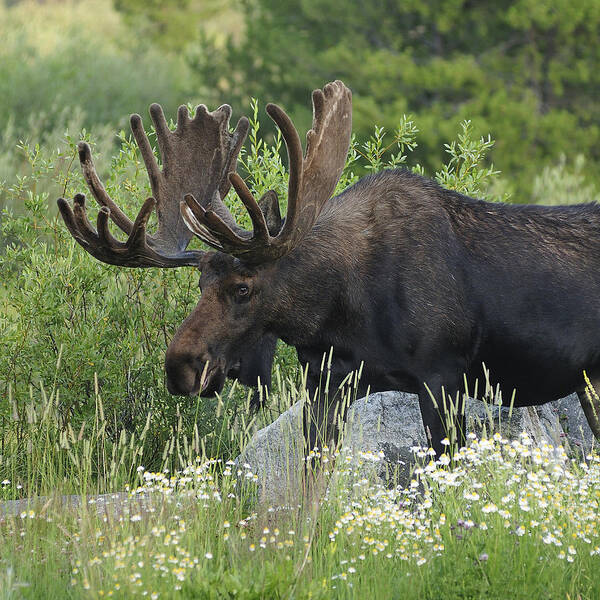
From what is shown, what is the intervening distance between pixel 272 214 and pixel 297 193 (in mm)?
306

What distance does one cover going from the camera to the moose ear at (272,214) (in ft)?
19.3

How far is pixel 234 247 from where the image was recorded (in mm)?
5645

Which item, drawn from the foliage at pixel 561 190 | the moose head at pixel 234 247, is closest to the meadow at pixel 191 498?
the moose head at pixel 234 247

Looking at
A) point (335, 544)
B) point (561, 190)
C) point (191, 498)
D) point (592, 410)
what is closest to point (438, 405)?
point (592, 410)

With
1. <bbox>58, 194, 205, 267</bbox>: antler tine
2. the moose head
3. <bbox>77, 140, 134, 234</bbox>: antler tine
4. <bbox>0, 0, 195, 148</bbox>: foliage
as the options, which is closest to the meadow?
the moose head

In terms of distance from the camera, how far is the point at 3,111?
21219mm

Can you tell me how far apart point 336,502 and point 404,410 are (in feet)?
5.26

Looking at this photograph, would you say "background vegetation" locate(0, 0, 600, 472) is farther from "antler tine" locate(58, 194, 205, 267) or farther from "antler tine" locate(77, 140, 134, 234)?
"antler tine" locate(58, 194, 205, 267)

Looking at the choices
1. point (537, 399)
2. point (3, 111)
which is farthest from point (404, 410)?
point (3, 111)

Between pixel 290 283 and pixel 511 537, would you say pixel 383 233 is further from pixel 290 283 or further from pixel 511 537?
pixel 511 537

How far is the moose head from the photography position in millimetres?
5584

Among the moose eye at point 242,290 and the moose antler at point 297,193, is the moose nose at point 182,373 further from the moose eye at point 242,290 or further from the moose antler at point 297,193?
the moose antler at point 297,193

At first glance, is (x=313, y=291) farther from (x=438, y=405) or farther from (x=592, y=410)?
(x=592, y=410)

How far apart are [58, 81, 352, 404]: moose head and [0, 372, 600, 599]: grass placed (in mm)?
633
